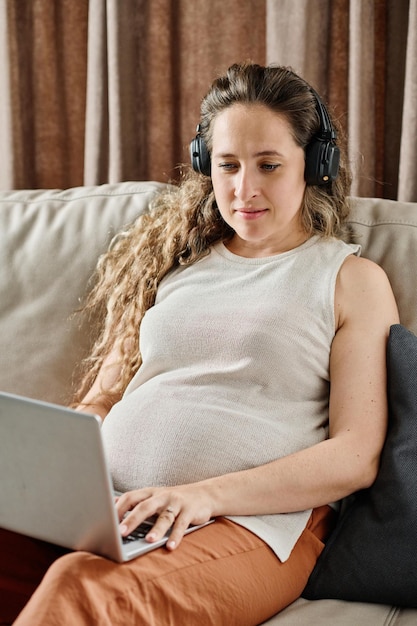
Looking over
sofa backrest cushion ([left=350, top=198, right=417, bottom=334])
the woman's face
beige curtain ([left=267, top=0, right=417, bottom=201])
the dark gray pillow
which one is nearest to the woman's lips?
the woman's face

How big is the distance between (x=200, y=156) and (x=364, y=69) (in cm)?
46

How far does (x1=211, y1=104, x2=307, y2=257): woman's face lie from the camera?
1.43 metres

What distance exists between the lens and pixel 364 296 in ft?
4.57

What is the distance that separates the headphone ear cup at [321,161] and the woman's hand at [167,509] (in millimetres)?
596

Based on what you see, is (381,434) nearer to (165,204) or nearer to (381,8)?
(165,204)

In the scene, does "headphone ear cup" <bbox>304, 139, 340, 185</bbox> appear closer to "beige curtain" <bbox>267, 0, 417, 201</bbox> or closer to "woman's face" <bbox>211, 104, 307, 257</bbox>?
"woman's face" <bbox>211, 104, 307, 257</bbox>

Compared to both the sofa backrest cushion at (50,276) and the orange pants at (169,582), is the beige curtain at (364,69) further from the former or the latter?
the orange pants at (169,582)

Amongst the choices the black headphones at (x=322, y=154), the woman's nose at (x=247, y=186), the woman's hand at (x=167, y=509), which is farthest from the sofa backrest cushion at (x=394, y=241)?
the woman's hand at (x=167, y=509)

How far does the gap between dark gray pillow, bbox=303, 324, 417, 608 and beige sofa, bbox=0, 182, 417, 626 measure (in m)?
0.19

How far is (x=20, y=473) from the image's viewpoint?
985 millimetres

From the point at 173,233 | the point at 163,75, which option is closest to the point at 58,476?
the point at 173,233

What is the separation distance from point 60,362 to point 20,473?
2.20 feet

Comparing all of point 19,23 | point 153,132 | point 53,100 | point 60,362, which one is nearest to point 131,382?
point 60,362

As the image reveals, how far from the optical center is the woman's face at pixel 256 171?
143 centimetres
